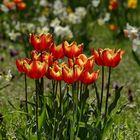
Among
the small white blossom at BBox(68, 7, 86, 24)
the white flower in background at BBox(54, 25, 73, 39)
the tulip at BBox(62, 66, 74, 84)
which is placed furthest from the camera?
the small white blossom at BBox(68, 7, 86, 24)

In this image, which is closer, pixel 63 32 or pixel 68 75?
pixel 68 75

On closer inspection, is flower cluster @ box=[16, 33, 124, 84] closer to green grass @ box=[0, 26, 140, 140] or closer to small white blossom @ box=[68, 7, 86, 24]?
green grass @ box=[0, 26, 140, 140]

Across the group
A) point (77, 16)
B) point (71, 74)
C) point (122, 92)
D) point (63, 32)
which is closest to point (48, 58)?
point (71, 74)

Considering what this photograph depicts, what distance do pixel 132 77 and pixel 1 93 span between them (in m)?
1.91

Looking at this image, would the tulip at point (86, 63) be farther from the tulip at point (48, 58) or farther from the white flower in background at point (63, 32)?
the white flower in background at point (63, 32)

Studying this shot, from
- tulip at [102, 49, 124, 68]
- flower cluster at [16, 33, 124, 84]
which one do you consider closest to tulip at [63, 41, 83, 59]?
flower cluster at [16, 33, 124, 84]

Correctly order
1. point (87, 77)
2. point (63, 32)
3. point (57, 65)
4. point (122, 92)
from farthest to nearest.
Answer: point (63, 32), point (122, 92), point (57, 65), point (87, 77)

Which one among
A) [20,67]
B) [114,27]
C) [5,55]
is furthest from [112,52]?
[114,27]

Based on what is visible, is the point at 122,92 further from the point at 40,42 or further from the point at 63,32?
the point at 40,42

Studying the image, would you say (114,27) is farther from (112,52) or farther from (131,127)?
(112,52)

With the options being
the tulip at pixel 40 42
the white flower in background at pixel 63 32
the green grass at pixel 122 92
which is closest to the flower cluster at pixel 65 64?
the tulip at pixel 40 42

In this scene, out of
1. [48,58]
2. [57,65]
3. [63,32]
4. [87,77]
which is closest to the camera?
[87,77]

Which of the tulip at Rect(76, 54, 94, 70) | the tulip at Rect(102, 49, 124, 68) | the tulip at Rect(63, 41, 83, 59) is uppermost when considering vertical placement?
the tulip at Rect(63, 41, 83, 59)

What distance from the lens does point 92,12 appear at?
412 inches
